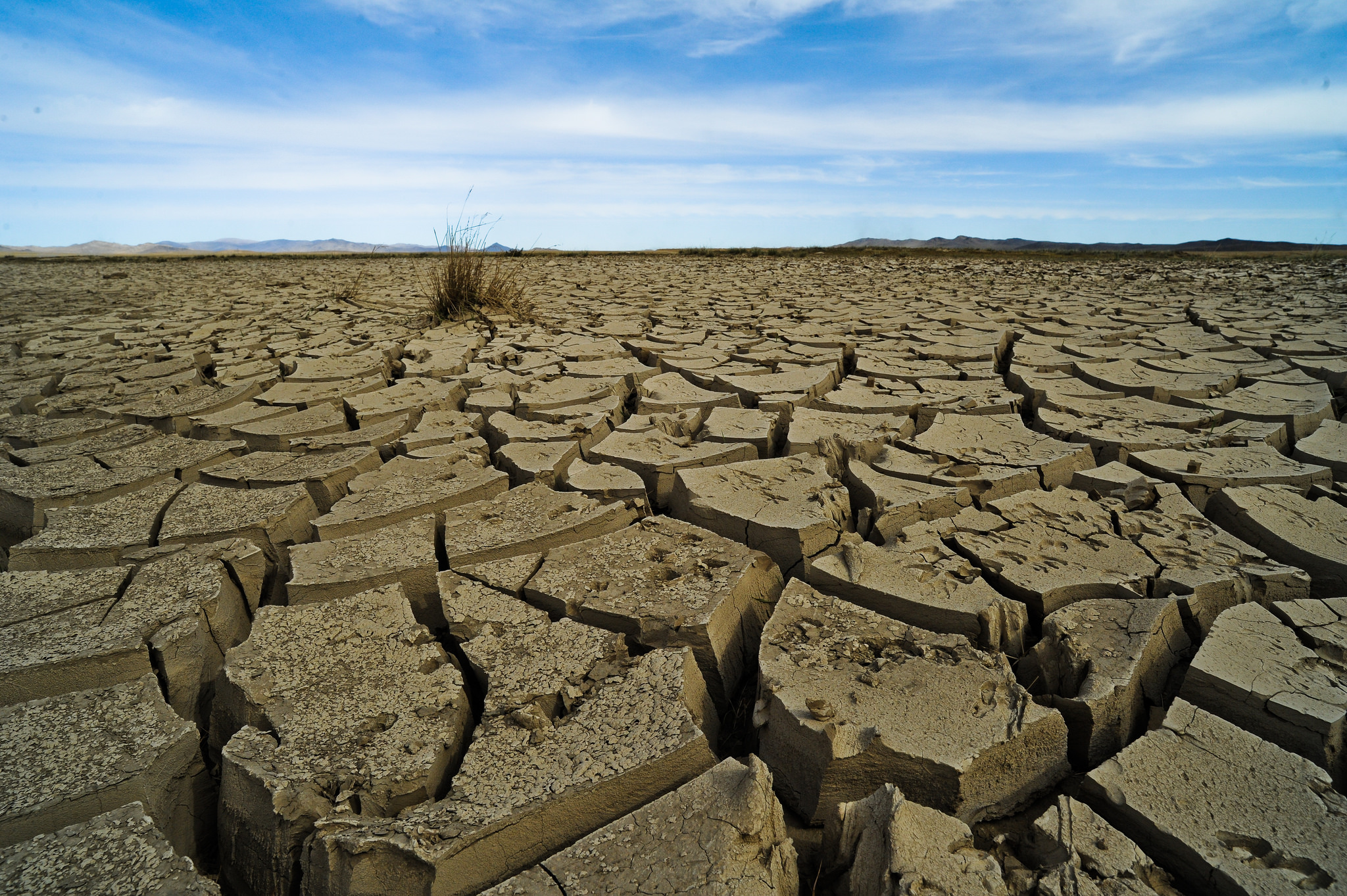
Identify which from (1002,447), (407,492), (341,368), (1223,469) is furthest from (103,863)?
(341,368)

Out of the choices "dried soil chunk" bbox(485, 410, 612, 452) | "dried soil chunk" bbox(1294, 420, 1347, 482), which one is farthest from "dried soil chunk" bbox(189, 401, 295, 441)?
"dried soil chunk" bbox(1294, 420, 1347, 482)

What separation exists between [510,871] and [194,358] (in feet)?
12.6

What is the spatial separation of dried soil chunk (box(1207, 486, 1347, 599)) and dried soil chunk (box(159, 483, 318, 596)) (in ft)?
7.64

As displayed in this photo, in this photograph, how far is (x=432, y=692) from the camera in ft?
3.86

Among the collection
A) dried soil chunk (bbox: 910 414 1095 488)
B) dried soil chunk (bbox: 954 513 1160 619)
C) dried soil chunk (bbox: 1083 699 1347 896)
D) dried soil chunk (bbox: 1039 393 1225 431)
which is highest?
dried soil chunk (bbox: 1039 393 1225 431)

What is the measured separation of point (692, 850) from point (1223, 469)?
6.29 feet

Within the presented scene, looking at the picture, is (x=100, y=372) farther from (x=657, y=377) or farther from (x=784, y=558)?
(x=784, y=558)

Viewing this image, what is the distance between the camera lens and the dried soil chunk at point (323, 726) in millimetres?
1000

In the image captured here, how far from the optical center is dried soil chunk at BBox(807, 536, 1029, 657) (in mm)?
1330

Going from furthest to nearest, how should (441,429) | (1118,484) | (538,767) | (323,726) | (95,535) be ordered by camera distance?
1. (441,429)
2. (1118,484)
3. (95,535)
4. (323,726)
5. (538,767)

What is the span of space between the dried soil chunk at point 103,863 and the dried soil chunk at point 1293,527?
6.89ft

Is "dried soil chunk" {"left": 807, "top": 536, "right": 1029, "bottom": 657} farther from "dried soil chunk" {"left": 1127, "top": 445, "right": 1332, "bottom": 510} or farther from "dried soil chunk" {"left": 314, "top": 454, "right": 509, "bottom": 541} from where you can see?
"dried soil chunk" {"left": 314, "top": 454, "right": 509, "bottom": 541}

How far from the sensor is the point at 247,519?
1.80 metres

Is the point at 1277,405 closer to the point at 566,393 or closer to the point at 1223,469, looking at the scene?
the point at 1223,469
